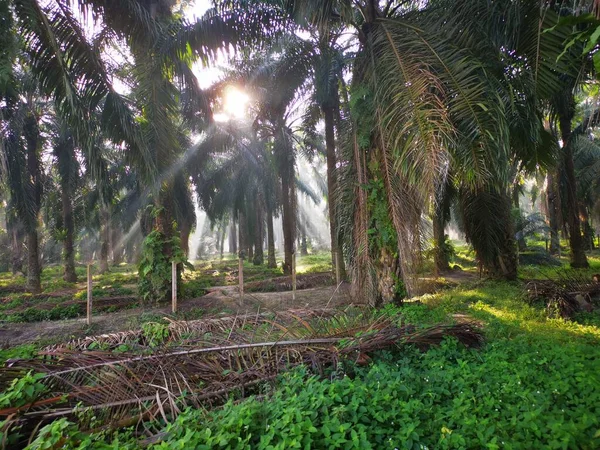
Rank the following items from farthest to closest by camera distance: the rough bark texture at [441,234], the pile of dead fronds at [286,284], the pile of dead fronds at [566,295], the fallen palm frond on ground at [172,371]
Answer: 1. the pile of dead fronds at [286,284]
2. the rough bark texture at [441,234]
3. the pile of dead fronds at [566,295]
4. the fallen palm frond on ground at [172,371]

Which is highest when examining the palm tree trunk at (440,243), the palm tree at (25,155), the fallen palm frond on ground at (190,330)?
the palm tree at (25,155)

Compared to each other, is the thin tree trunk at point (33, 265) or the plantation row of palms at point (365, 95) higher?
the plantation row of palms at point (365, 95)

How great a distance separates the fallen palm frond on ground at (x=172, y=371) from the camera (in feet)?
9.02

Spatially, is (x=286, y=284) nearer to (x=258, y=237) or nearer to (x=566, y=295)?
(x=566, y=295)

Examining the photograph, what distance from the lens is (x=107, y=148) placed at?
64.4 feet

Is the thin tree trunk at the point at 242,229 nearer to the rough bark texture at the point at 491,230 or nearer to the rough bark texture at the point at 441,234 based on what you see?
the rough bark texture at the point at 441,234

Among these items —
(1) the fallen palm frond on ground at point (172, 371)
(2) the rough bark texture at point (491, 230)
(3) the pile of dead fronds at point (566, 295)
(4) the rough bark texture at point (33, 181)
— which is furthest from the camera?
(4) the rough bark texture at point (33, 181)

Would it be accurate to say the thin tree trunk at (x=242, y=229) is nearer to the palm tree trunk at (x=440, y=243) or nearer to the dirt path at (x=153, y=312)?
the palm tree trunk at (x=440, y=243)

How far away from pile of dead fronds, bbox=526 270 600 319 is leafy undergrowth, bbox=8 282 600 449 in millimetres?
2545

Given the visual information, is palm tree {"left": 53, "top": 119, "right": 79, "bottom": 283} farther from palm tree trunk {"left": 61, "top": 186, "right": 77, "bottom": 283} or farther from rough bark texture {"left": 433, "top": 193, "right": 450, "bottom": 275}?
rough bark texture {"left": 433, "top": 193, "right": 450, "bottom": 275}

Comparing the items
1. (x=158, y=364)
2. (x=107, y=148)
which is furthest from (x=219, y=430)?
(x=107, y=148)

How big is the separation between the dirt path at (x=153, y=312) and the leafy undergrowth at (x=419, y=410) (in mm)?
2825

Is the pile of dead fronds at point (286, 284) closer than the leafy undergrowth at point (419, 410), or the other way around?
the leafy undergrowth at point (419, 410)

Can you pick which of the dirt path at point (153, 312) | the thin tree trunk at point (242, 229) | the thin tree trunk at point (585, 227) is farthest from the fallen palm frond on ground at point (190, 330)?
the thin tree trunk at point (585, 227)
